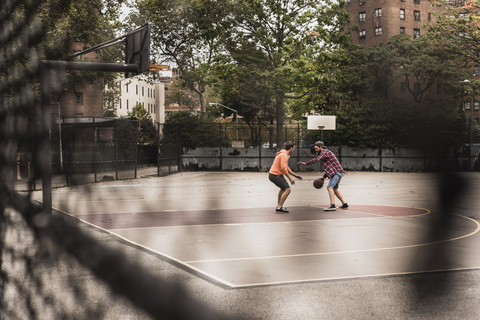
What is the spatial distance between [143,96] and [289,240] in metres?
3.32

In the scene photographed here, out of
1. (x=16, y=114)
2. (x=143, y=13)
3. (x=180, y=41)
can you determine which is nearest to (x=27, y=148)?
(x=16, y=114)

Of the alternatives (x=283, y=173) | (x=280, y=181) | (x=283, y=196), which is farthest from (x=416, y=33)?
(x=280, y=181)

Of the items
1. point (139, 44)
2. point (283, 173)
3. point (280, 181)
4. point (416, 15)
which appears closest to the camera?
point (416, 15)

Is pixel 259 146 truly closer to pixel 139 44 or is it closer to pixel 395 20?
pixel 139 44

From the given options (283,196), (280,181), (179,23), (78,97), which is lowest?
(283,196)

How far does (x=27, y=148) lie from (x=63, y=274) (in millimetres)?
301

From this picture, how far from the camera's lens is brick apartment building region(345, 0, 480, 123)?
3.23ft

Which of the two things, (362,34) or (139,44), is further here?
(139,44)

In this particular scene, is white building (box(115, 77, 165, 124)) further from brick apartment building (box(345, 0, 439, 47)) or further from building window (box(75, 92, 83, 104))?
brick apartment building (box(345, 0, 439, 47))

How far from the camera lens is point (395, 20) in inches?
40.3

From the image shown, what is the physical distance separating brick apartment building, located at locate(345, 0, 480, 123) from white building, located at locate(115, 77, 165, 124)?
623mm

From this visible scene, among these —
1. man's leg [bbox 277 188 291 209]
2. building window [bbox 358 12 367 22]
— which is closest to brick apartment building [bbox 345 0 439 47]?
building window [bbox 358 12 367 22]

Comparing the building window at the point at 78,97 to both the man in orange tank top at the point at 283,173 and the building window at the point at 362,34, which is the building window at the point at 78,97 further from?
the man in orange tank top at the point at 283,173

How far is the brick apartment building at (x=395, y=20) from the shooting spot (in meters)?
0.99
